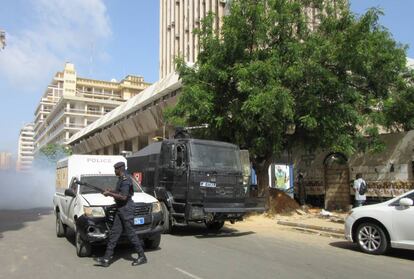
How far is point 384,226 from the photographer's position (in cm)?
969

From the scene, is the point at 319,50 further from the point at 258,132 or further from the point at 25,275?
the point at 25,275

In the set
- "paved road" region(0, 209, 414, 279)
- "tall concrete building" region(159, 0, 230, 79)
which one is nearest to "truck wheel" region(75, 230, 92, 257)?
"paved road" region(0, 209, 414, 279)

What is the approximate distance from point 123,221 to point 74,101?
10369 cm

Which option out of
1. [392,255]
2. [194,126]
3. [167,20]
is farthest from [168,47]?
[392,255]

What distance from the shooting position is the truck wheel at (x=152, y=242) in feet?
32.6

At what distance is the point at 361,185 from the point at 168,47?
6265 centimetres

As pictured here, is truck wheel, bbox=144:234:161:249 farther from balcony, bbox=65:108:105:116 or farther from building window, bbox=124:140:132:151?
balcony, bbox=65:108:105:116

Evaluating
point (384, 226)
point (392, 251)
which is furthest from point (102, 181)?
point (392, 251)

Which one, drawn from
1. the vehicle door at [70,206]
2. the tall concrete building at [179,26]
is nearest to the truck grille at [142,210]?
the vehicle door at [70,206]

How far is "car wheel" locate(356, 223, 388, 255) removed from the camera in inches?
Result: 383

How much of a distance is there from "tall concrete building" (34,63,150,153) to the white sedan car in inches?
3566

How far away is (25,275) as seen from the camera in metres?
7.62

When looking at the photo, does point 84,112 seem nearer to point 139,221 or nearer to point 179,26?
point 179,26

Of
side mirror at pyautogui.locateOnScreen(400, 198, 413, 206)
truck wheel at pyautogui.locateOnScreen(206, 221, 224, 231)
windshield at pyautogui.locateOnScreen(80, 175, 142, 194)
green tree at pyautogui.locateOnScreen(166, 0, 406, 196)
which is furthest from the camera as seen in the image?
green tree at pyautogui.locateOnScreen(166, 0, 406, 196)
